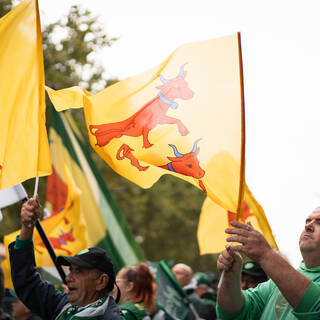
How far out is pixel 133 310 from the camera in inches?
222

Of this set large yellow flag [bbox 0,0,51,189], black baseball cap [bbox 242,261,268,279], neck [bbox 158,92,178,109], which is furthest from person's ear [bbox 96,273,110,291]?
black baseball cap [bbox 242,261,268,279]

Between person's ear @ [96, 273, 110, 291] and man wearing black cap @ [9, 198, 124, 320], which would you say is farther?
person's ear @ [96, 273, 110, 291]

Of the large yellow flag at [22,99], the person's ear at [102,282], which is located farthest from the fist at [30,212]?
the person's ear at [102,282]

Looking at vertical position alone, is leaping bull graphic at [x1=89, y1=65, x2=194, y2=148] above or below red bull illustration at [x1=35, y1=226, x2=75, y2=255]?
above

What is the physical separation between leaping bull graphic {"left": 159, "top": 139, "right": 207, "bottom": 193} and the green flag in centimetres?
361

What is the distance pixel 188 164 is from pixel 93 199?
429 centimetres

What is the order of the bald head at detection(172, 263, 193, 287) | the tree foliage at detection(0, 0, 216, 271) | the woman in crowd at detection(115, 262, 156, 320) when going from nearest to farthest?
the woman in crowd at detection(115, 262, 156, 320) → the bald head at detection(172, 263, 193, 287) → the tree foliage at detection(0, 0, 216, 271)

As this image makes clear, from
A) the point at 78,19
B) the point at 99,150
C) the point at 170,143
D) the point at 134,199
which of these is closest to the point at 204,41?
the point at 170,143

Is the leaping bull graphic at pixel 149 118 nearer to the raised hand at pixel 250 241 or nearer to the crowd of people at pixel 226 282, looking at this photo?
the crowd of people at pixel 226 282

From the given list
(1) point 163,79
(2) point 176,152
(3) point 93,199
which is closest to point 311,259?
(2) point 176,152

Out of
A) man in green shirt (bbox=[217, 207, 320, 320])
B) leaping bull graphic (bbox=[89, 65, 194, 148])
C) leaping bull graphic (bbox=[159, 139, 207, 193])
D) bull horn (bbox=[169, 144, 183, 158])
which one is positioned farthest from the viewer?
leaping bull graphic (bbox=[89, 65, 194, 148])

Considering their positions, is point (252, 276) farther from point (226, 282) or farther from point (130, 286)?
point (226, 282)

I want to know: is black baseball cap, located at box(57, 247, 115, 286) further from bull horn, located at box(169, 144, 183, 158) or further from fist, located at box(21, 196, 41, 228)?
bull horn, located at box(169, 144, 183, 158)

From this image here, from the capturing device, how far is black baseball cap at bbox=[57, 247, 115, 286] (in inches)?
174
